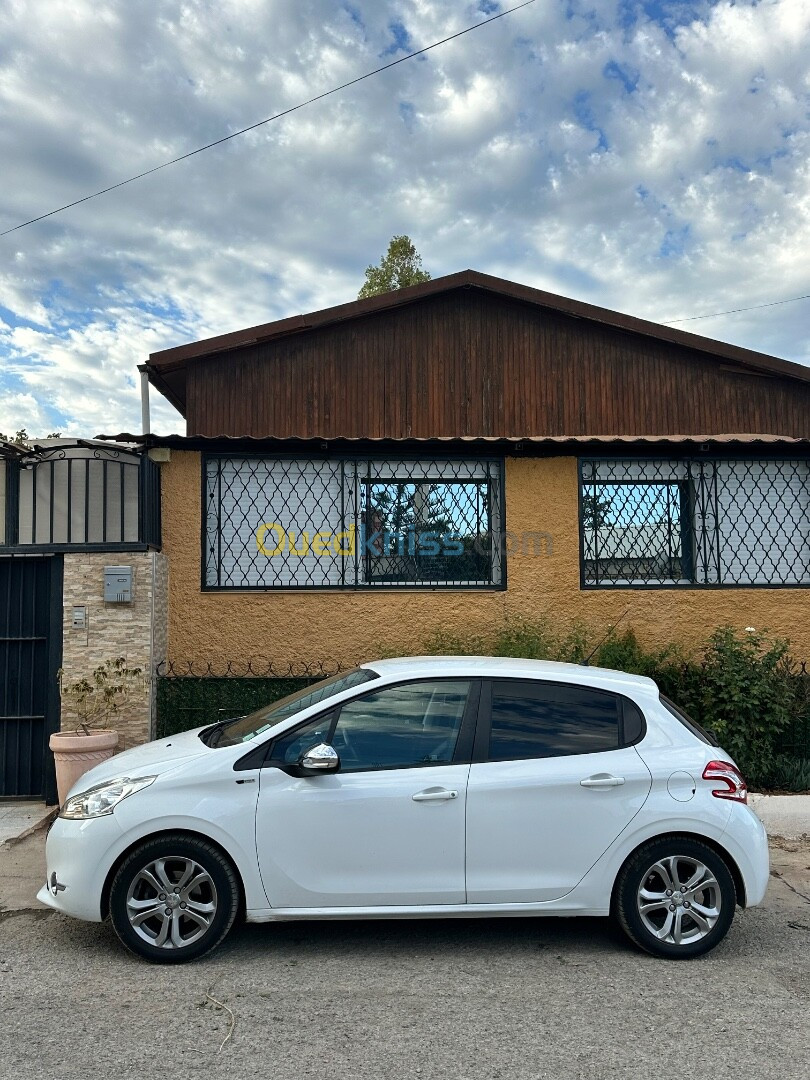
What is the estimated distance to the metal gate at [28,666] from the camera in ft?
25.5

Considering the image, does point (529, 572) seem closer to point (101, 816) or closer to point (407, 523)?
point (407, 523)

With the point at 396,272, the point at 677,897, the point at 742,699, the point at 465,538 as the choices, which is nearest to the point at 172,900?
the point at 677,897

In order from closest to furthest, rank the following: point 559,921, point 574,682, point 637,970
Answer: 1. point 637,970
2. point 574,682
3. point 559,921

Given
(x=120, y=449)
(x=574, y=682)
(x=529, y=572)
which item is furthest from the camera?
(x=529, y=572)

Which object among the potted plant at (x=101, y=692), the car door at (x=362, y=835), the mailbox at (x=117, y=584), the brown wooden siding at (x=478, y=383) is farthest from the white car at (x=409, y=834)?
the brown wooden siding at (x=478, y=383)

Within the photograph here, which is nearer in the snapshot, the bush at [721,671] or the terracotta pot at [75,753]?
the terracotta pot at [75,753]

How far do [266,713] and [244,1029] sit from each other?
1801 mm

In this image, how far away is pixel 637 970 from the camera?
4.44 m

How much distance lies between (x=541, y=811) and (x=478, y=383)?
8.50 meters

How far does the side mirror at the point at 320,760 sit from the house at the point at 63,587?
3.68 meters

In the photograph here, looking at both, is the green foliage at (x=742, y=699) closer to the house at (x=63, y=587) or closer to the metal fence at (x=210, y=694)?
the metal fence at (x=210, y=694)

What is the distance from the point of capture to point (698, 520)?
29.6 feet

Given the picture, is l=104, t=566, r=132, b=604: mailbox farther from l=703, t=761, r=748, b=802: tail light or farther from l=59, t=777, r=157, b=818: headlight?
l=703, t=761, r=748, b=802: tail light

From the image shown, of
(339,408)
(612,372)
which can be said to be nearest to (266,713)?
(339,408)
